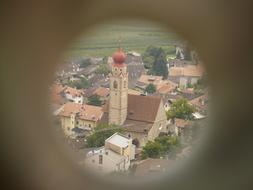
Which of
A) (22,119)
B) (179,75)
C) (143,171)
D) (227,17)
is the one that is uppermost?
(227,17)

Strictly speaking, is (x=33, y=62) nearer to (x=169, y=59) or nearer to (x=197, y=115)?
(x=169, y=59)

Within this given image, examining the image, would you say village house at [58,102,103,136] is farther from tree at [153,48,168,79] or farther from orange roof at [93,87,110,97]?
tree at [153,48,168,79]

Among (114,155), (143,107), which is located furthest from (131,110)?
(114,155)

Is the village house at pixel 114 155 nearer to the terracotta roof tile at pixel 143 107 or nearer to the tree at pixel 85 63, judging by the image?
the terracotta roof tile at pixel 143 107

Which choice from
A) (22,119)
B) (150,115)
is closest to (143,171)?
(150,115)

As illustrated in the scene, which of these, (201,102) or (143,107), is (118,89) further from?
(201,102)

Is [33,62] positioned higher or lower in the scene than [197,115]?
higher

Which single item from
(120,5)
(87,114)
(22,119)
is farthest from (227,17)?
(22,119)
